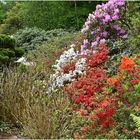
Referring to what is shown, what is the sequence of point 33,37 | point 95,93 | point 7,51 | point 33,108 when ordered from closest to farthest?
1. point 33,108
2. point 95,93
3. point 7,51
4. point 33,37

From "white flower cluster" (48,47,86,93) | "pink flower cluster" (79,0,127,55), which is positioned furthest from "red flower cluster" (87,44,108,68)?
"pink flower cluster" (79,0,127,55)

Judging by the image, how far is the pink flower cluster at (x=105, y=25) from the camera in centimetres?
1214

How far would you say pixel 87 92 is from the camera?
9.44 metres

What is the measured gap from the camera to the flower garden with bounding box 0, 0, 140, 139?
774 centimetres

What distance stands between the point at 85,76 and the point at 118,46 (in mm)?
1345

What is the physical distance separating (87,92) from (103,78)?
47 cm

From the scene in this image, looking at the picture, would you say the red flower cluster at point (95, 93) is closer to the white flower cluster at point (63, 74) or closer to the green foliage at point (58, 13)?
the white flower cluster at point (63, 74)

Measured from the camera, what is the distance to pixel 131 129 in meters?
7.58

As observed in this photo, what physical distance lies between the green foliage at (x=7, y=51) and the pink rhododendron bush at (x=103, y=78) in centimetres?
106

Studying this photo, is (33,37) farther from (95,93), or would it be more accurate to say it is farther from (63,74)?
(95,93)

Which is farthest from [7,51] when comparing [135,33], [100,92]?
[100,92]

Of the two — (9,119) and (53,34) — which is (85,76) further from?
(53,34)

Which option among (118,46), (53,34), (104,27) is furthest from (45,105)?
(53,34)

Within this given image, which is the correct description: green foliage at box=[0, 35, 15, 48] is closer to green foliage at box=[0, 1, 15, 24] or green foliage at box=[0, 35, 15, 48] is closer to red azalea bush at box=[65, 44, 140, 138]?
red azalea bush at box=[65, 44, 140, 138]
